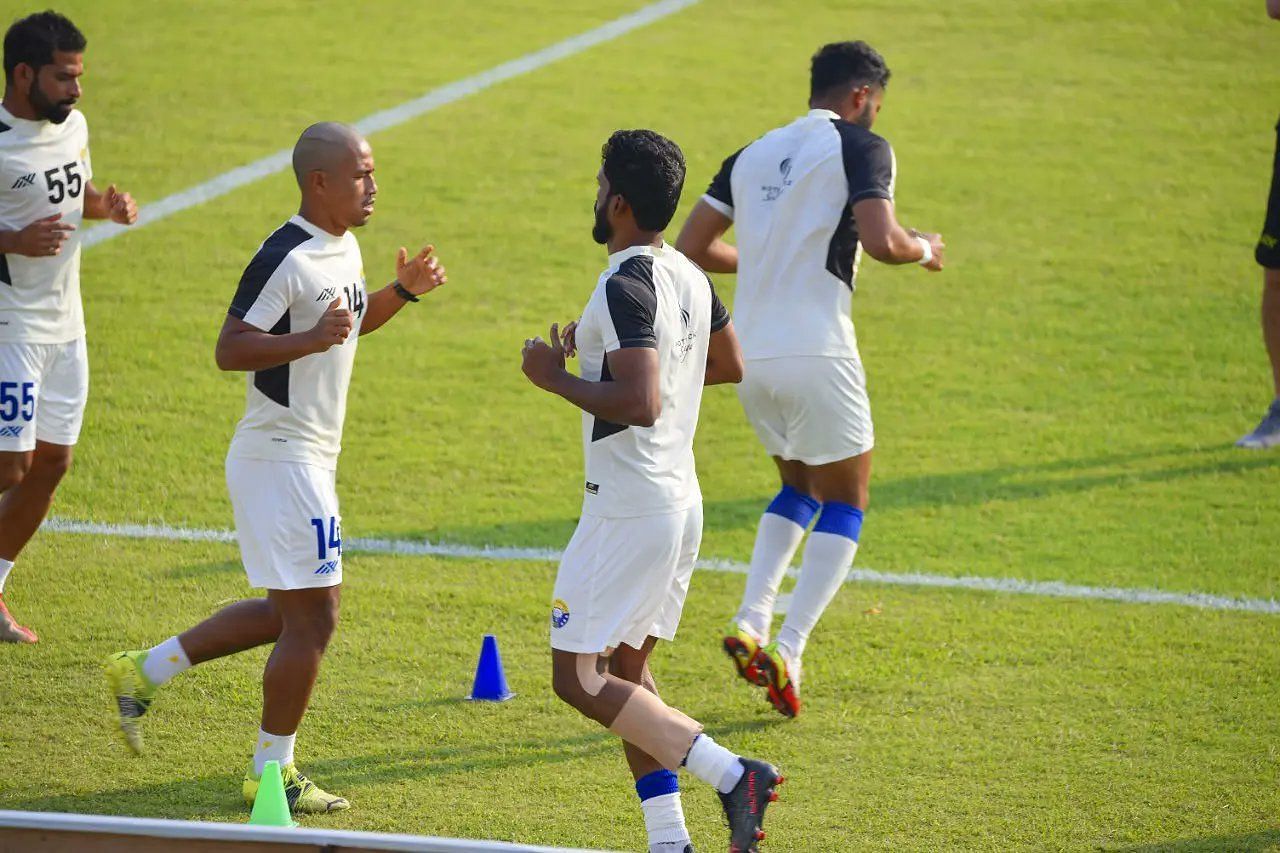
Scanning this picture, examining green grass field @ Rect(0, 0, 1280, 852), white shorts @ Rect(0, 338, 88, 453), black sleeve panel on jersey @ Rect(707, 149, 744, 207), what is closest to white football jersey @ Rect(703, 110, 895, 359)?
black sleeve panel on jersey @ Rect(707, 149, 744, 207)

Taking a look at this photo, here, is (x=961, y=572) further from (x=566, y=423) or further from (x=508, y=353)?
(x=508, y=353)

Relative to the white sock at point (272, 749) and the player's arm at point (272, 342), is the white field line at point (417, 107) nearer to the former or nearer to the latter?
the player's arm at point (272, 342)

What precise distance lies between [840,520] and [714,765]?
192cm

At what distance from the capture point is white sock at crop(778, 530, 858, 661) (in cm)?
625

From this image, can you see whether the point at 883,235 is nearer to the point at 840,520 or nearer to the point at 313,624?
the point at 840,520

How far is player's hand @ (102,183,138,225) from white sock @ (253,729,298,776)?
8.12 feet

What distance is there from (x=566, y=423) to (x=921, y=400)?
90.3 inches

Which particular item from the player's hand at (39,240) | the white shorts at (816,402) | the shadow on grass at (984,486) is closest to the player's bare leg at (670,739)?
the white shorts at (816,402)

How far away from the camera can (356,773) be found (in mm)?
5586

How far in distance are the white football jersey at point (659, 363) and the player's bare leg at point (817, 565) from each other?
4.90ft

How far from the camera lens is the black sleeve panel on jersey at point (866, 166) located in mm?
6176

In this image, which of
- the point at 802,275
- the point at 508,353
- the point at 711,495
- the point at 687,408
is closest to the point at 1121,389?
the point at 711,495

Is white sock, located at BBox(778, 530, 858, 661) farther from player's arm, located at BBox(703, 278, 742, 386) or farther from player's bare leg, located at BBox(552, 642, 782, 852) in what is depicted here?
player's bare leg, located at BBox(552, 642, 782, 852)

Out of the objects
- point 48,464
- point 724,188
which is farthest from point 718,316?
point 48,464
